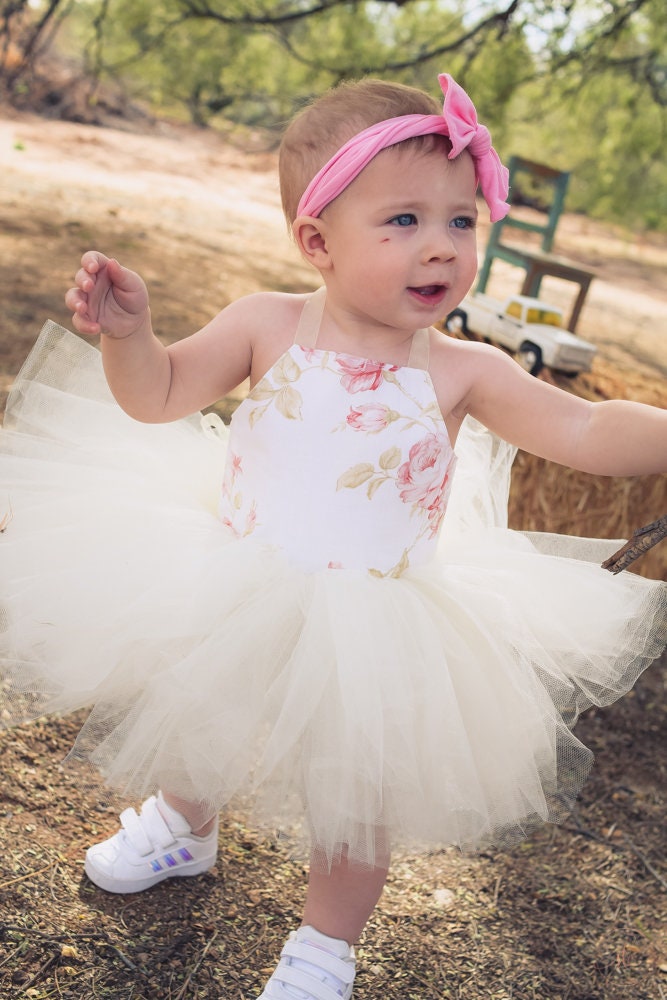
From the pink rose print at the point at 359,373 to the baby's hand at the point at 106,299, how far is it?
0.34 meters

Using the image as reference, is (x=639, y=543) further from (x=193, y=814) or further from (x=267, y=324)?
(x=193, y=814)

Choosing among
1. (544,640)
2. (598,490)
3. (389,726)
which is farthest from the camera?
(598,490)

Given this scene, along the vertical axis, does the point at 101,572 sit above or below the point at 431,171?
below

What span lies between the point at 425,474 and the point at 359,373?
208 mm

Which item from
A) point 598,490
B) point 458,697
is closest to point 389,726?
point 458,697

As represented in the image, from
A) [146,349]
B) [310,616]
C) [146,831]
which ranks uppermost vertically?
[146,349]

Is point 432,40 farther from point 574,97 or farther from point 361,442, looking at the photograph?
point 361,442

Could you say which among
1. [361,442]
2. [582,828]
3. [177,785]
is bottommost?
[582,828]

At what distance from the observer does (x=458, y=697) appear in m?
1.50

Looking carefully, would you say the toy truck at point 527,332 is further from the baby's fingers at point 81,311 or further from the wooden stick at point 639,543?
the baby's fingers at point 81,311

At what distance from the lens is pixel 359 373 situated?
159 centimetres

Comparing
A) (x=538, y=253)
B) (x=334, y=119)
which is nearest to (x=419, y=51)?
(x=538, y=253)

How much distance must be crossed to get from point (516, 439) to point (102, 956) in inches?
45.7

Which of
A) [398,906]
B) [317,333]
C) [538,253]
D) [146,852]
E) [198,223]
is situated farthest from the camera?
[198,223]
